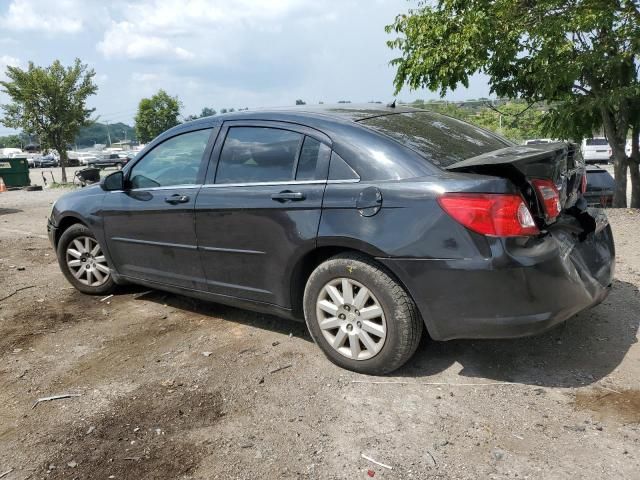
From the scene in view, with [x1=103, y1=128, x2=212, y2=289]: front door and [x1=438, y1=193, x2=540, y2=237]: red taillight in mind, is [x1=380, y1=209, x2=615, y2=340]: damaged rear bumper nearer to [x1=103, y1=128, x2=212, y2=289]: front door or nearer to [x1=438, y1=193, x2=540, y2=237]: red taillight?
[x1=438, y1=193, x2=540, y2=237]: red taillight

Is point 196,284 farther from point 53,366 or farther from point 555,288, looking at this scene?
point 555,288

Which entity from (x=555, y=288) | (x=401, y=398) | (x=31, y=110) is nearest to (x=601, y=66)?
(x=555, y=288)

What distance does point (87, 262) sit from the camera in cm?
525

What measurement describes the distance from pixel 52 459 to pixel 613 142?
35.5 feet

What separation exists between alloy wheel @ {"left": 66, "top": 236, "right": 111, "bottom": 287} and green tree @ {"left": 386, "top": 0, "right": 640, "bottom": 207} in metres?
6.85

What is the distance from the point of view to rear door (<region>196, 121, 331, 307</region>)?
135 inches

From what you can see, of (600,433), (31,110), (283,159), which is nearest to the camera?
(600,433)

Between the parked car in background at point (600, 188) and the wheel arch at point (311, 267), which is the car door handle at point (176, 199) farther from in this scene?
the parked car in background at point (600, 188)

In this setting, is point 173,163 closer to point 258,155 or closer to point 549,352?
point 258,155

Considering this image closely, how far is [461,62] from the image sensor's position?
9.51 metres

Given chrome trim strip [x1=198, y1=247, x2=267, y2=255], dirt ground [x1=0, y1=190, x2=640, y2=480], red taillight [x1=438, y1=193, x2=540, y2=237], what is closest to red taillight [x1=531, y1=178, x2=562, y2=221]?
red taillight [x1=438, y1=193, x2=540, y2=237]

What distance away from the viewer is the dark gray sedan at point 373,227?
9.50 feet

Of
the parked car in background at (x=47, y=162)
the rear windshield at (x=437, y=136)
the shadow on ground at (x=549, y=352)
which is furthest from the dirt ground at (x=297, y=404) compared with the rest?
the parked car in background at (x=47, y=162)

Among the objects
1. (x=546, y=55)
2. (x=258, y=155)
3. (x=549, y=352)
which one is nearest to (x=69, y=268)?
(x=258, y=155)
